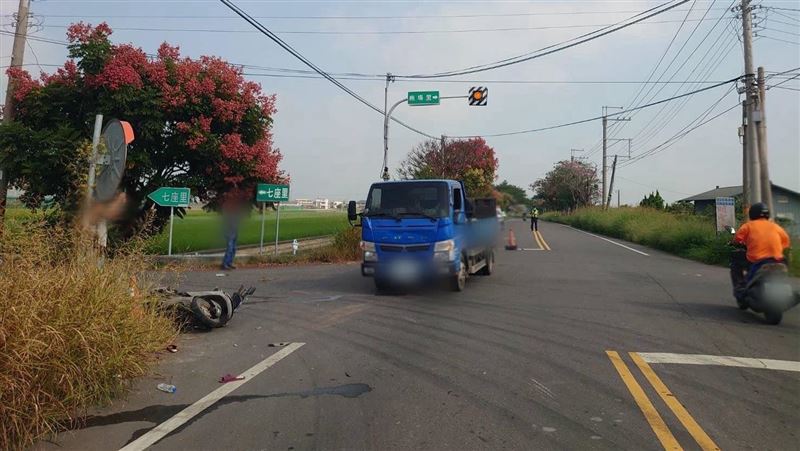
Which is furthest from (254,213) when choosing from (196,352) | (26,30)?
(196,352)

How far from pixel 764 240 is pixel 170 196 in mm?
15125

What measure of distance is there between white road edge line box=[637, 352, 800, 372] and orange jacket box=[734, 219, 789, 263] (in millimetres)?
2583

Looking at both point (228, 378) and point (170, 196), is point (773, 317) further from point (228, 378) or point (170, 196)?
point (170, 196)

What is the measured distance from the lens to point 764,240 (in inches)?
354

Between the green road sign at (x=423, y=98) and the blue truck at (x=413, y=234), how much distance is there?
10118 mm

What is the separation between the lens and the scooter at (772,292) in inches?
341

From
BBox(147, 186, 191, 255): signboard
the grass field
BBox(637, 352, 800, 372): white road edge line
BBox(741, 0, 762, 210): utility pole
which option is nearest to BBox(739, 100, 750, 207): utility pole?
BBox(741, 0, 762, 210): utility pole

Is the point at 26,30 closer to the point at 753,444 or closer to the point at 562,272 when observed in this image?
the point at 562,272

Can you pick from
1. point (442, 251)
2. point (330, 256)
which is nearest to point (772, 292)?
point (442, 251)

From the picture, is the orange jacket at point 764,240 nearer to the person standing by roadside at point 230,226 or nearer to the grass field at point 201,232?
the grass field at point 201,232

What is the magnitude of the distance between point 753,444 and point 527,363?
255cm

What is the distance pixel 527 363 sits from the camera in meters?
6.71

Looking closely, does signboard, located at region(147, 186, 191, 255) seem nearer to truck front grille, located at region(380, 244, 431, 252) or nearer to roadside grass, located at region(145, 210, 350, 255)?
roadside grass, located at region(145, 210, 350, 255)

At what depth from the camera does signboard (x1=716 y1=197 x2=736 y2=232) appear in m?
20.9
